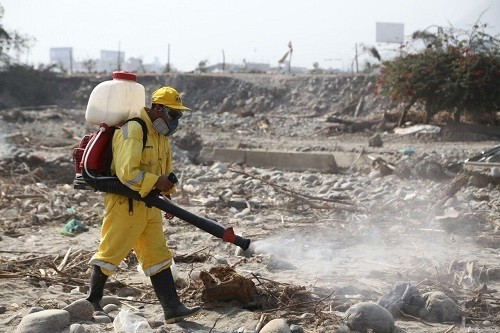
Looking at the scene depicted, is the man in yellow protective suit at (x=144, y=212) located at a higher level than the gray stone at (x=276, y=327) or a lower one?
higher

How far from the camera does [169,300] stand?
171 inches

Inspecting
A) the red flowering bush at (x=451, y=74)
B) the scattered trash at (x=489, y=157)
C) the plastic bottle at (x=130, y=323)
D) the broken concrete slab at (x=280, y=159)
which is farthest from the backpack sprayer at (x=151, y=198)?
the red flowering bush at (x=451, y=74)

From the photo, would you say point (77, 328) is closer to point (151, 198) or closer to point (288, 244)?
point (151, 198)

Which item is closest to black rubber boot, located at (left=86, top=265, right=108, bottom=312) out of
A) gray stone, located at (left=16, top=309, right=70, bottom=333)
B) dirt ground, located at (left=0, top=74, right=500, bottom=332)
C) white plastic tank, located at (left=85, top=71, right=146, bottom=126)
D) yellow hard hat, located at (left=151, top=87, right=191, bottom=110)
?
dirt ground, located at (left=0, top=74, right=500, bottom=332)

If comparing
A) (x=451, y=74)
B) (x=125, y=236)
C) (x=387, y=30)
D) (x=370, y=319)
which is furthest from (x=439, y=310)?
(x=387, y=30)

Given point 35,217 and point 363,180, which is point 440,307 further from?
point 363,180

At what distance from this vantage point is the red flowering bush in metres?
16.8

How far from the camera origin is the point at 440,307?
4.30 metres

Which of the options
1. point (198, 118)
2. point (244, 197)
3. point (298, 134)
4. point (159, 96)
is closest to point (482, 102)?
point (298, 134)

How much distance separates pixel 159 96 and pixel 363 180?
7.14 metres

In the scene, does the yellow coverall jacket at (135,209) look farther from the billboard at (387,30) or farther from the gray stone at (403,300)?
the billboard at (387,30)

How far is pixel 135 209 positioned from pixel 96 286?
1.89 feet

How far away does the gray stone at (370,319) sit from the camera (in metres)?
4.04

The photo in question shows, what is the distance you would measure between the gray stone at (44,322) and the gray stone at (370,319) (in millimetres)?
1669
